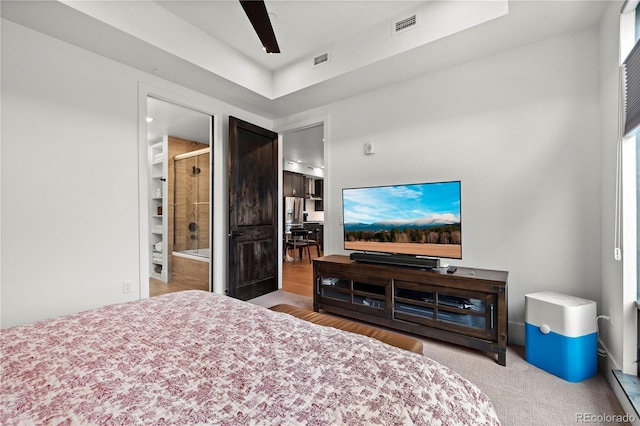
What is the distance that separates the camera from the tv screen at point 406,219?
8.08 feet

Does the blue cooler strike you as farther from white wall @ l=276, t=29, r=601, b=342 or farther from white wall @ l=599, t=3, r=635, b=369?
white wall @ l=276, t=29, r=601, b=342

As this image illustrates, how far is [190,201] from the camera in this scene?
16.7 feet

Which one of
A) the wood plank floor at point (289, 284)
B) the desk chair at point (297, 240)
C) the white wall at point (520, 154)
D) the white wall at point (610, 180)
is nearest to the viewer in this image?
the white wall at point (610, 180)

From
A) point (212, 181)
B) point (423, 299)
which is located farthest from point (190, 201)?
point (423, 299)

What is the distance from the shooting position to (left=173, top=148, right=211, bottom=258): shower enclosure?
4.95 meters

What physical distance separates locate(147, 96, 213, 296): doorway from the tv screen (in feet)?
9.45

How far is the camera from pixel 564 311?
189 cm

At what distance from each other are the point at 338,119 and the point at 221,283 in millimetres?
2621

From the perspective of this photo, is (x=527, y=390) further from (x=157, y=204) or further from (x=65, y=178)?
(x=157, y=204)

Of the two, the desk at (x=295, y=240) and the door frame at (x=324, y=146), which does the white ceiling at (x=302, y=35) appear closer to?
the door frame at (x=324, y=146)

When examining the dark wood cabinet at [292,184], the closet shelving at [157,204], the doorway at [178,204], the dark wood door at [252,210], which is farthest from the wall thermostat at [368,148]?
the dark wood cabinet at [292,184]

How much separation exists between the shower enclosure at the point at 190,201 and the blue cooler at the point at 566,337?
464 cm

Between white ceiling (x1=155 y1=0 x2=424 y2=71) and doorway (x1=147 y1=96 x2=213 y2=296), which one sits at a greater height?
white ceiling (x1=155 y1=0 x2=424 y2=71)

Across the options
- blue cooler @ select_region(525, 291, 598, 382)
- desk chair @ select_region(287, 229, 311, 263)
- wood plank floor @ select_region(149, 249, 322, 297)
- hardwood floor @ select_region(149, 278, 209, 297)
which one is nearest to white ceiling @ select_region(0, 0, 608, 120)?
blue cooler @ select_region(525, 291, 598, 382)
